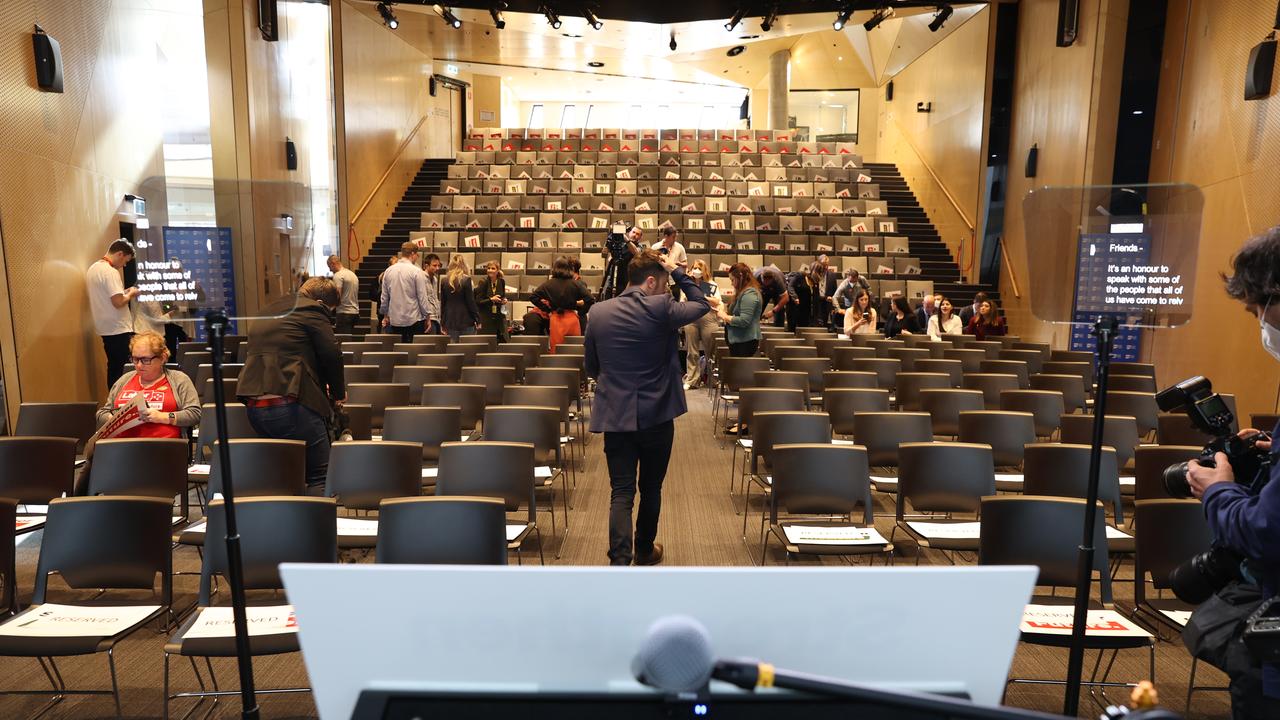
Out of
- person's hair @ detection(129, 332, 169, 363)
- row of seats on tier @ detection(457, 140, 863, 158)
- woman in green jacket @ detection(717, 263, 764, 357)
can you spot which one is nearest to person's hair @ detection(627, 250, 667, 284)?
person's hair @ detection(129, 332, 169, 363)

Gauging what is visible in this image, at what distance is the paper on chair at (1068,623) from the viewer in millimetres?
2825

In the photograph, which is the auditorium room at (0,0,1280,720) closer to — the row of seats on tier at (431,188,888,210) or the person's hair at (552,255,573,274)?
the person's hair at (552,255,573,274)

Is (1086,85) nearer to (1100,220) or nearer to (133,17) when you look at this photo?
(1100,220)

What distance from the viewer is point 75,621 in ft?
9.56

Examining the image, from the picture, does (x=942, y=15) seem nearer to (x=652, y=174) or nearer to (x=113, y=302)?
(x=652, y=174)

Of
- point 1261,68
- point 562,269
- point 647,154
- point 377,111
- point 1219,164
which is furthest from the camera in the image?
point 647,154

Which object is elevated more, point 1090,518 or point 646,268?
point 646,268

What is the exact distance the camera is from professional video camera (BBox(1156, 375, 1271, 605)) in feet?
6.22

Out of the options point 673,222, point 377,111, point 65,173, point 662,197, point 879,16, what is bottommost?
point 65,173

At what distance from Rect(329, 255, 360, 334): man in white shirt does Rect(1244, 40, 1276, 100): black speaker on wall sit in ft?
30.4

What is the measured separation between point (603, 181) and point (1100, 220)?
12.7 meters

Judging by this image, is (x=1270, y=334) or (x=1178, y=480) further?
(x=1178, y=480)

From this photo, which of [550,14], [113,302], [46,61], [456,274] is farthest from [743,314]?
[550,14]

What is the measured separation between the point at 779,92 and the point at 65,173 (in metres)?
19.0
